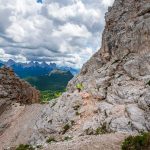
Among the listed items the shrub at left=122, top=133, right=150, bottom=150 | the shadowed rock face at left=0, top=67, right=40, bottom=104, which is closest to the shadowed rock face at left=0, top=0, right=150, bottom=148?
the shrub at left=122, top=133, right=150, bottom=150

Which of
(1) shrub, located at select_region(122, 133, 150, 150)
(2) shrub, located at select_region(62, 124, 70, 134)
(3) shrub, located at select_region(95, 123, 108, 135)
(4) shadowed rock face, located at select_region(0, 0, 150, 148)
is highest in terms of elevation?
(4) shadowed rock face, located at select_region(0, 0, 150, 148)

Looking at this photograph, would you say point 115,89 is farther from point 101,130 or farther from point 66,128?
point 101,130

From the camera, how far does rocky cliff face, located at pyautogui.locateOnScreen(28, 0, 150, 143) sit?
40.6m

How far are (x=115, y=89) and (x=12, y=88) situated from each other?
36.5m

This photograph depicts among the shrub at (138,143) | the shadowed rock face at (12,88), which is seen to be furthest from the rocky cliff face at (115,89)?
the shadowed rock face at (12,88)

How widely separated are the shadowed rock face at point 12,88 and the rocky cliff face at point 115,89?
66.8 ft

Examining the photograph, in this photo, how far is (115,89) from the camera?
4903 cm

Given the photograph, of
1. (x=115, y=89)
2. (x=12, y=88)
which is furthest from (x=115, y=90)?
(x=12, y=88)

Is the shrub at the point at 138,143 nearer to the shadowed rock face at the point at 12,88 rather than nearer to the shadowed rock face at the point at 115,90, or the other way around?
the shadowed rock face at the point at 115,90

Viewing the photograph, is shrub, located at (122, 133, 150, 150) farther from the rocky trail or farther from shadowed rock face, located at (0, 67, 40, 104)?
shadowed rock face, located at (0, 67, 40, 104)

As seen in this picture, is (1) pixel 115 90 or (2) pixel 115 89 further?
(2) pixel 115 89

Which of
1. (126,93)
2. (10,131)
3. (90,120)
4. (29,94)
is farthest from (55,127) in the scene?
(29,94)

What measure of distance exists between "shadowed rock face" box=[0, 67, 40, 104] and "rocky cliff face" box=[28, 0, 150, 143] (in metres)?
20.4

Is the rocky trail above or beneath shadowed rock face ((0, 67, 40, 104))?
beneath
